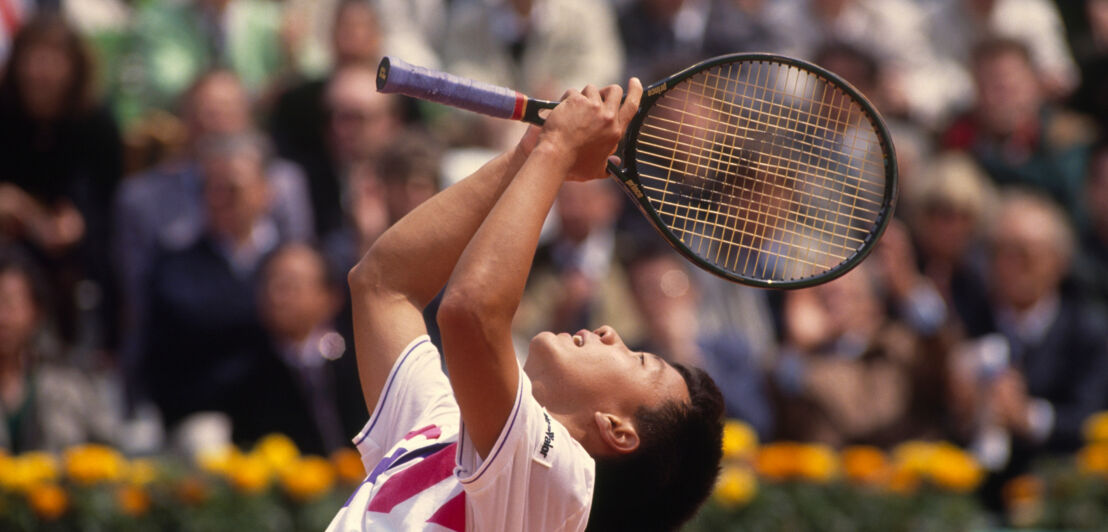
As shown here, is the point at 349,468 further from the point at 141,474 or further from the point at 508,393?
the point at 508,393

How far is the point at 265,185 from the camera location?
7449 mm

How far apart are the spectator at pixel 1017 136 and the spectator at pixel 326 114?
3.77m

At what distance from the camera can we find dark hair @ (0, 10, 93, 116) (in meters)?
7.67

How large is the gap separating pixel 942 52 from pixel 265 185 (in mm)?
5094

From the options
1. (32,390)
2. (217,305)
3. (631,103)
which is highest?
(631,103)

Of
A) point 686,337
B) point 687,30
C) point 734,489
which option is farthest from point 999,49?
point 734,489

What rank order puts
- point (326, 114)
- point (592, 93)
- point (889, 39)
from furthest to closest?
point (889, 39)
point (326, 114)
point (592, 93)

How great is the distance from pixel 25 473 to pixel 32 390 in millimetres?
987

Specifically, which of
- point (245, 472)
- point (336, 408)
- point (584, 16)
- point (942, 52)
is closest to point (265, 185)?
point (336, 408)

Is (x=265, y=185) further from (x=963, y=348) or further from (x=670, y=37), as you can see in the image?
(x=963, y=348)

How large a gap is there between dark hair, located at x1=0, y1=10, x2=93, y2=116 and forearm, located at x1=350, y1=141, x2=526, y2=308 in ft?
15.6

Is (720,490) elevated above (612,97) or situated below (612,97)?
below

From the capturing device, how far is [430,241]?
3537 mm

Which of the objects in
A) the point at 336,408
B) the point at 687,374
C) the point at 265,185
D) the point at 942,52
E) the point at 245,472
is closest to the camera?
the point at 687,374
